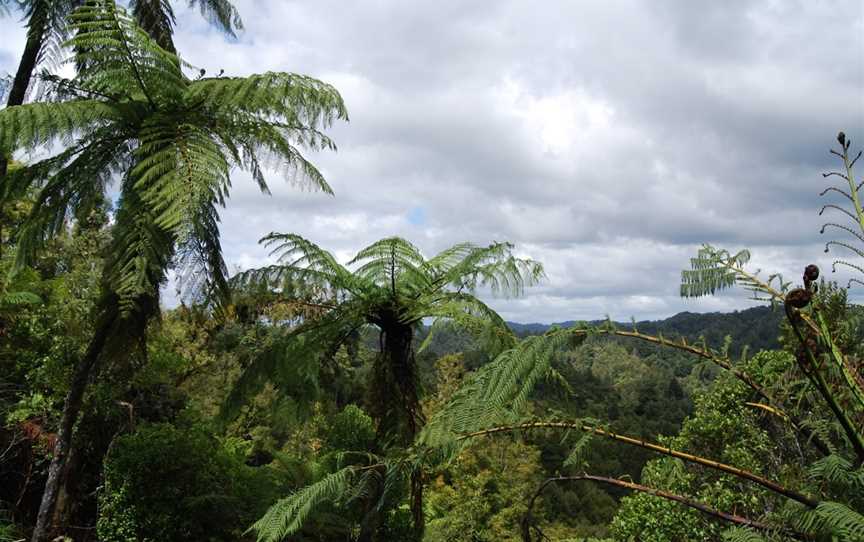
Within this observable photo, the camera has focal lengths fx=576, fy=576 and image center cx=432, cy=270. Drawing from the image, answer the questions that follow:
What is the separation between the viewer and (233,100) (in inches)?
167

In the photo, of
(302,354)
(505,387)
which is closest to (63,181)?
(302,354)

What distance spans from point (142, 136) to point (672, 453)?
4.28m

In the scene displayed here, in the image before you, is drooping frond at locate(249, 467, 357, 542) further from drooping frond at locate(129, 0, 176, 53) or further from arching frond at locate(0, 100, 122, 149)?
drooping frond at locate(129, 0, 176, 53)

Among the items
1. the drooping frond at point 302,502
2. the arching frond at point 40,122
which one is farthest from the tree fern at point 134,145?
the drooping frond at point 302,502

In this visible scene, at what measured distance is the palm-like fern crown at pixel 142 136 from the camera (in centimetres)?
404

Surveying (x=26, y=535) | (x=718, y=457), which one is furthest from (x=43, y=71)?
(x=718, y=457)

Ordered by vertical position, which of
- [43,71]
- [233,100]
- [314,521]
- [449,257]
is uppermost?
[43,71]

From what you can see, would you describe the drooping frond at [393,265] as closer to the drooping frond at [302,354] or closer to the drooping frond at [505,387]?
the drooping frond at [302,354]

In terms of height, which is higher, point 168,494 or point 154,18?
point 154,18

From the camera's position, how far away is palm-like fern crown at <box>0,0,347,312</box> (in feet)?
13.3

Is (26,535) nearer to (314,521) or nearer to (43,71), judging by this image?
(314,521)

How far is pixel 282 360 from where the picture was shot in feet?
16.1

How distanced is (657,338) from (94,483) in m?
9.25

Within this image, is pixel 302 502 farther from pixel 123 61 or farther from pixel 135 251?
pixel 123 61
